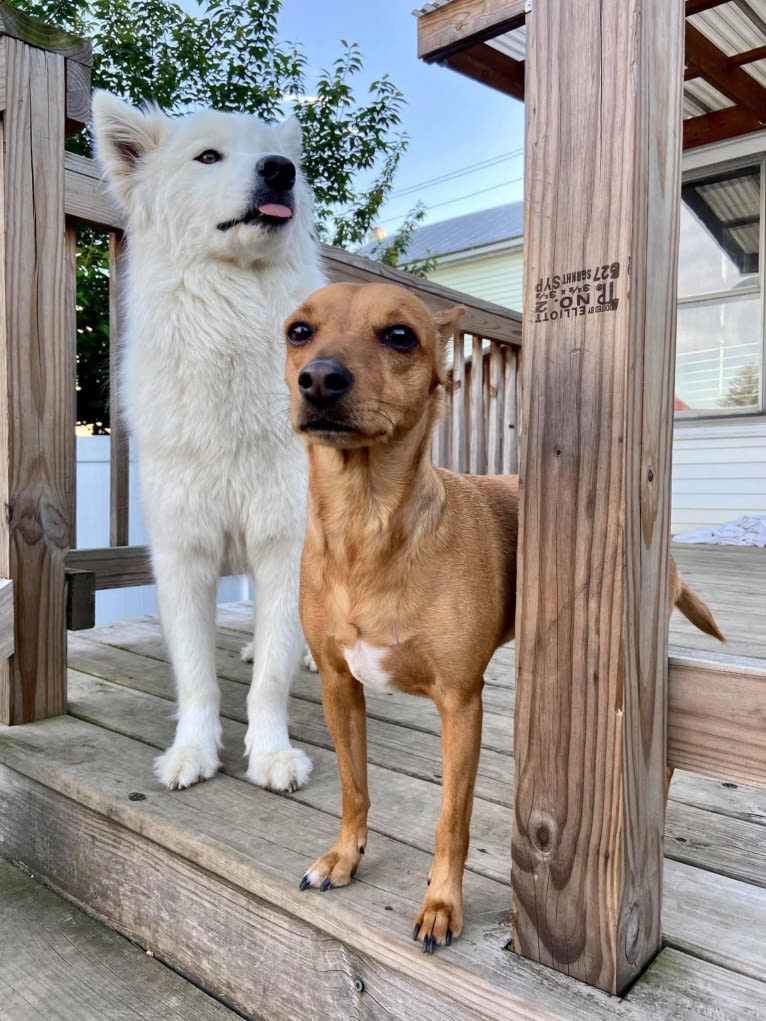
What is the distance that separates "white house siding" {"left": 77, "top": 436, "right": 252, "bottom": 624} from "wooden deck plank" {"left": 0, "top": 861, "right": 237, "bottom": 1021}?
3380mm

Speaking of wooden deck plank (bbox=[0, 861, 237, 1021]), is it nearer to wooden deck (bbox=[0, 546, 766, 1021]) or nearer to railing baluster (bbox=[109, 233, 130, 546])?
wooden deck (bbox=[0, 546, 766, 1021])

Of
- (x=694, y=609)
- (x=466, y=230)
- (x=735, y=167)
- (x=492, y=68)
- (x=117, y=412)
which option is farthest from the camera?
(x=466, y=230)

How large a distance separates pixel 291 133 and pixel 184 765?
5.31ft

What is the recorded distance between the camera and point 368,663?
1.15 metres

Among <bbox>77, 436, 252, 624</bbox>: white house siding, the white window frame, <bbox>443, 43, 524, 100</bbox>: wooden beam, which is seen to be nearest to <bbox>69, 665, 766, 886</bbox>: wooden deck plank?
<bbox>77, 436, 252, 624</bbox>: white house siding

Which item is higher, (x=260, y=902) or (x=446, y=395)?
(x=446, y=395)

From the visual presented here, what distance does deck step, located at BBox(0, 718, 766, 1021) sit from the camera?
3.23 ft

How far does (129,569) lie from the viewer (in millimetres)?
2615

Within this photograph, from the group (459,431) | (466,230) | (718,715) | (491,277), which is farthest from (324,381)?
(466,230)

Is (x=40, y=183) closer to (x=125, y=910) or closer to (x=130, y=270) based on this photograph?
(x=130, y=270)

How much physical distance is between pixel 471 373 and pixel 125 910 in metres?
2.71

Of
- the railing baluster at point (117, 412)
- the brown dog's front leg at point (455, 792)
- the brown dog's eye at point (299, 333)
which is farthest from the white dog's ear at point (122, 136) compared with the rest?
the brown dog's front leg at point (455, 792)

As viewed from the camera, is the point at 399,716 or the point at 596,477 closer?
the point at 596,477

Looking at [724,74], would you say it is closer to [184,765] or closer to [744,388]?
[744,388]
